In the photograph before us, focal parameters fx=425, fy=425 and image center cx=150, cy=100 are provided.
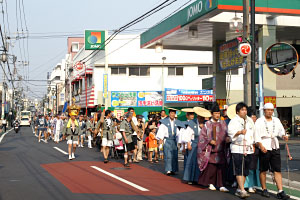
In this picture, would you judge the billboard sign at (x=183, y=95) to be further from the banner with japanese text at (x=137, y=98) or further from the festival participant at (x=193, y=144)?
the festival participant at (x=193, y=144)

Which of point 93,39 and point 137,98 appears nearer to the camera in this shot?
point 137,98

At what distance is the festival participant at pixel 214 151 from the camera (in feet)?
30.5

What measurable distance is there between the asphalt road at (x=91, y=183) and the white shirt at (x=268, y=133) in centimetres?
113

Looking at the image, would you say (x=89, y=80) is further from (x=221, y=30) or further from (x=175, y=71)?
(x=221, y=30)

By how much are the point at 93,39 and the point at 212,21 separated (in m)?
27.8

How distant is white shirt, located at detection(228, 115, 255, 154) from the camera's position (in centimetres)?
868

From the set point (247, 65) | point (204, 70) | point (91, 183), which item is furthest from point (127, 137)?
point (204, 70)

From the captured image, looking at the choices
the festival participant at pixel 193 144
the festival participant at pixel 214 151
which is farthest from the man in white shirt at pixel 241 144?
the festival participant at pixel 193 144

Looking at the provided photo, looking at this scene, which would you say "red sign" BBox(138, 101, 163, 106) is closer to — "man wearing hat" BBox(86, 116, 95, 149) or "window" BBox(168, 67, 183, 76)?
"window" BBox(168, 67, 183, 76)

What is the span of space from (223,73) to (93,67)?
80.9 feet

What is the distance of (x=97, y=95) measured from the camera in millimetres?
42781

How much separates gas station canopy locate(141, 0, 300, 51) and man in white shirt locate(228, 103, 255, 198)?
7119 mm

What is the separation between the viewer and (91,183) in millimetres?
10383

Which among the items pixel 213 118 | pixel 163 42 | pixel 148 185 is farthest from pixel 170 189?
pixel 163 42
